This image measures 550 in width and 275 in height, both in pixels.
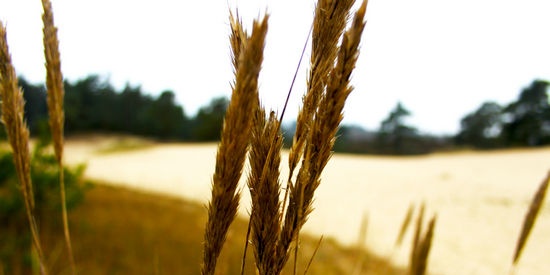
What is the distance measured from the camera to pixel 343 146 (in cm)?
3025

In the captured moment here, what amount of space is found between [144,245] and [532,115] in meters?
25.9

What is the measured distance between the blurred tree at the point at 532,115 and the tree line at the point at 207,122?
0.17 feet

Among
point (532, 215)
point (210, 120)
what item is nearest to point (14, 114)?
point (532, 215)

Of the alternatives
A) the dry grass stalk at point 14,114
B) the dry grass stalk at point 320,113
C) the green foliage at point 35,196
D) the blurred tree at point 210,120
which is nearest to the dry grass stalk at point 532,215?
the dry grass stalk at point 320,113

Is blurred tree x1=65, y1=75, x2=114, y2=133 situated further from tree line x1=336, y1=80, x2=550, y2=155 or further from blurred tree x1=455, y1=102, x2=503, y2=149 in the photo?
blurred tree x1=455, y1=102, x2=503, y2=149

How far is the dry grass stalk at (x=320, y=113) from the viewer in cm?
61

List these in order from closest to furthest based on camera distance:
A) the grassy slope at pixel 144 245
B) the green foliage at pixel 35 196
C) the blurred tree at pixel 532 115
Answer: the grassy slope at pixel 144 245
the green foliage at pixel 35 196
the blurred tree at pixel 532 115

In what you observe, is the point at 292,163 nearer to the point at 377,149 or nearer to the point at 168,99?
the point at 168,99

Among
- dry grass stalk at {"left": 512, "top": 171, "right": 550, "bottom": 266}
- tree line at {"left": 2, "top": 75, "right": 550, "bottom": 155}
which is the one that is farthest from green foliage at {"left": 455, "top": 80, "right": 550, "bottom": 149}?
dry grass stalk at {"left": 512, "top": 171, "right": 550, "bottom": 266}

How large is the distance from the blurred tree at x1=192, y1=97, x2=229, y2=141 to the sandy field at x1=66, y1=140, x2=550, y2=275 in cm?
995

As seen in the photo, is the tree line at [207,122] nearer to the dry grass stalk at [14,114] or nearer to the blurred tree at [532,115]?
the blurred tree at [532,115]

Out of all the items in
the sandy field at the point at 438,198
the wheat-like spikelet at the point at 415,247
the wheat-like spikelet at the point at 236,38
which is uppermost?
the wheat-like spikelet at the point at 236,38

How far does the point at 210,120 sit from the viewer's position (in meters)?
29.6

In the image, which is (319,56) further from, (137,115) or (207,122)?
(137,115)
